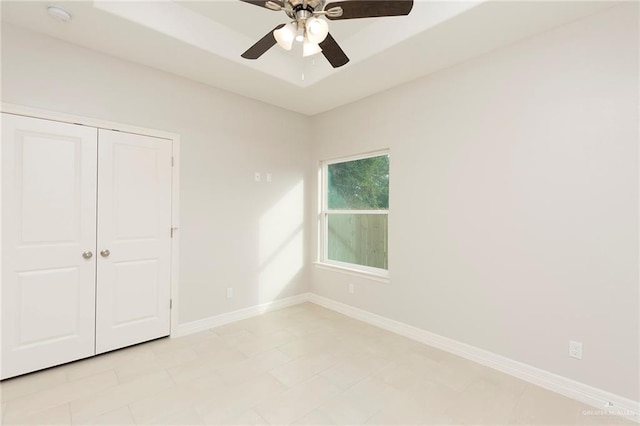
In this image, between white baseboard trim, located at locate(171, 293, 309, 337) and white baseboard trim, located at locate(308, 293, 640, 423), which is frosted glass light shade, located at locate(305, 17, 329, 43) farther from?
white baseboard trim, located at locate(171, 293, 309, 337)

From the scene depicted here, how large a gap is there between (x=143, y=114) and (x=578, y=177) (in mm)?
3749

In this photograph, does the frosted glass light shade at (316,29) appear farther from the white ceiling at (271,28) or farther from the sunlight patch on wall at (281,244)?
the sunlight patch on wall at (281,244)

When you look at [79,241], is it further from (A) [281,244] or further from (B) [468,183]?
(B) [468,183]

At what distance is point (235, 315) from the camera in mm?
3645

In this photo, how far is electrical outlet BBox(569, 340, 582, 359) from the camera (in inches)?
86.5

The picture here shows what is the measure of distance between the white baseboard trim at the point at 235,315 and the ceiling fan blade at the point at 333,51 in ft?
9.60

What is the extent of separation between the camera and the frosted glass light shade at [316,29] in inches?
65.7

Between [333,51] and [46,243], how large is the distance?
2728 mm

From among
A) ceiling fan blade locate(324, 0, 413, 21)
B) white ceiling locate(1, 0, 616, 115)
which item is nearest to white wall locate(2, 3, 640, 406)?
white ceiling locate(1, 0, 616, 115)

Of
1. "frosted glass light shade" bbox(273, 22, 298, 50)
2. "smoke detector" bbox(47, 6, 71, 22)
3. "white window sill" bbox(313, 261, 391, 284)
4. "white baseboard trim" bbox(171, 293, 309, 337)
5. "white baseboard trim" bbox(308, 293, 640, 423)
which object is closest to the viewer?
"frosted glass light shade" bbox(273, 22, 298, 50)

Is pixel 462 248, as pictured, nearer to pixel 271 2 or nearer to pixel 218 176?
pixel 271 2

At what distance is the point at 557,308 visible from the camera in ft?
7.55

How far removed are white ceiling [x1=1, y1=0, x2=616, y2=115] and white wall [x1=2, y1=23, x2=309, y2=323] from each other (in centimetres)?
18

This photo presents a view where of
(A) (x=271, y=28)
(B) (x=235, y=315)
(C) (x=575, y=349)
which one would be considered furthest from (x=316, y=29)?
(B) (x=235, y=315)
